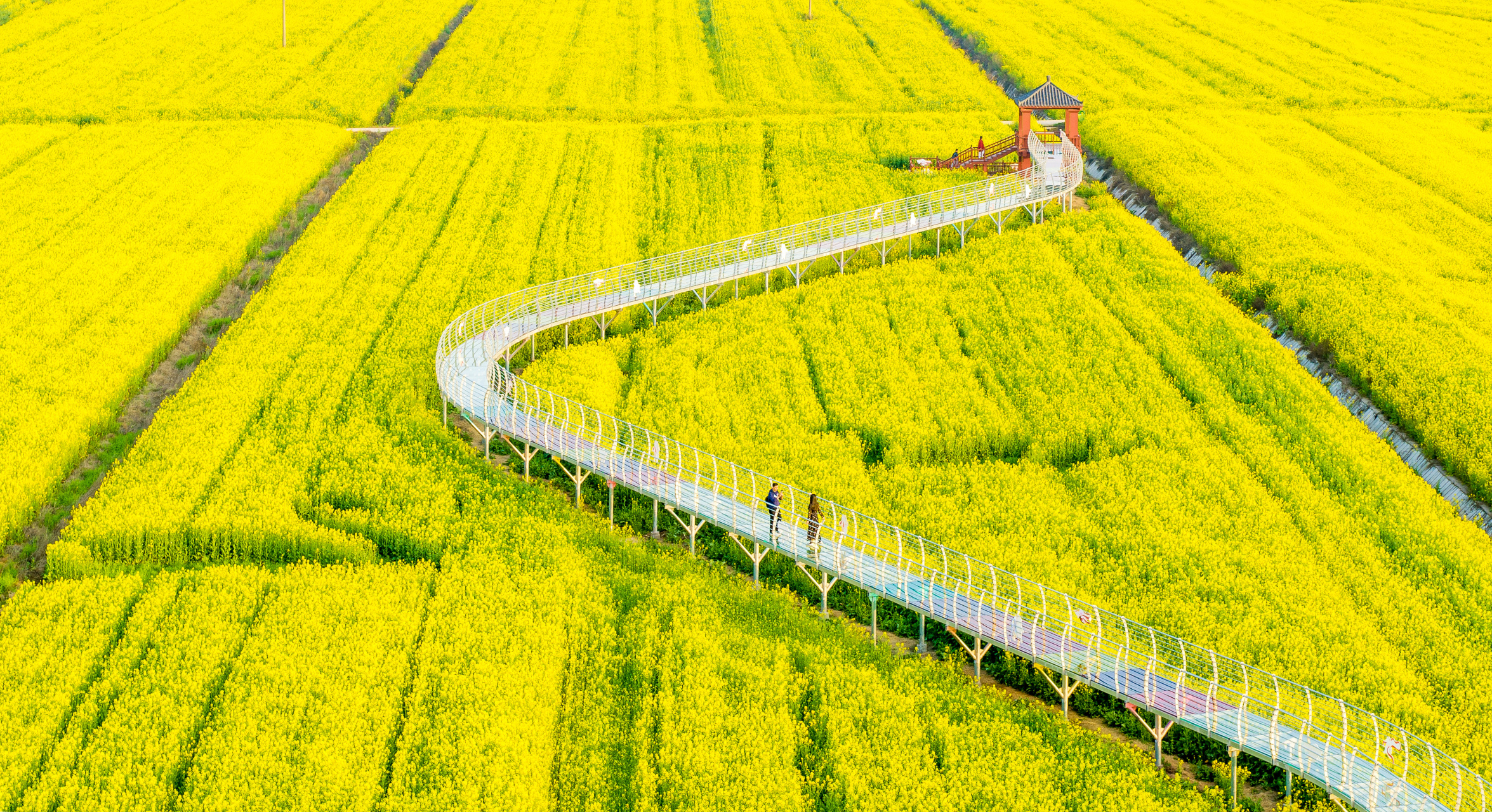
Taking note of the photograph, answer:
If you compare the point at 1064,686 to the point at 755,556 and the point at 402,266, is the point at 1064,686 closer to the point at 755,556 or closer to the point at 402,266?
the point at 755,556

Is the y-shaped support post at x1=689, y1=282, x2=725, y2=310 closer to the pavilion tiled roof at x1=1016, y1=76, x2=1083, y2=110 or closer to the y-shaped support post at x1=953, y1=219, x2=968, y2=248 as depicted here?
the y-shaped support post at x1=953, y1=219, x2=968, y2=248

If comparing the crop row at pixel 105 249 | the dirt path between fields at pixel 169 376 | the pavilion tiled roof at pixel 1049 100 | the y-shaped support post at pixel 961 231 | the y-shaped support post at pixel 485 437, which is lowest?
the dirt path between fields at pixel 169 376

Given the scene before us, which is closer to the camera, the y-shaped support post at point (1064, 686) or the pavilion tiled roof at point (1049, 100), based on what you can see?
the y-shaped support post at point (1064, 686)

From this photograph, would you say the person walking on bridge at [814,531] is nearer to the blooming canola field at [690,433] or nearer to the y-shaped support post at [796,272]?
the blooming canola field at [690,433]

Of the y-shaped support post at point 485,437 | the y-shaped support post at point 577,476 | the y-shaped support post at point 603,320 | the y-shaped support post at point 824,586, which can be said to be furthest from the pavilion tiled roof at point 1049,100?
the y-shaped support post at point 824,586

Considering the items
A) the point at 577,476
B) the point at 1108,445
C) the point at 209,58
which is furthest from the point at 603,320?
the point at 209,58
